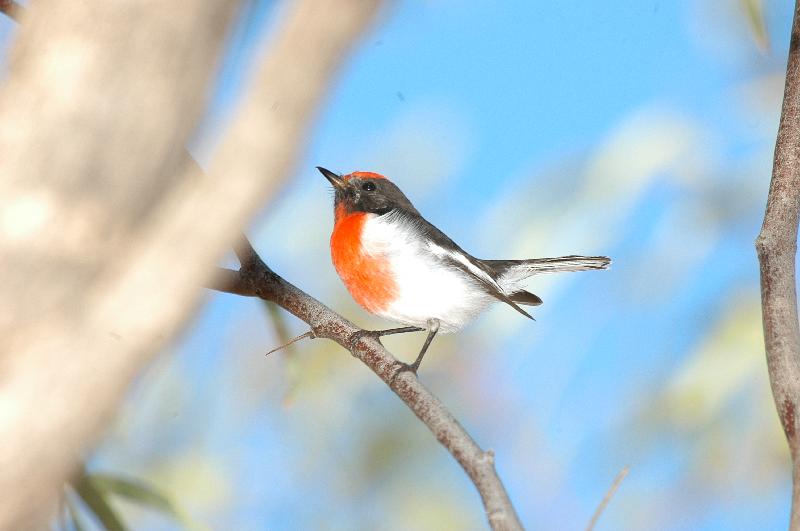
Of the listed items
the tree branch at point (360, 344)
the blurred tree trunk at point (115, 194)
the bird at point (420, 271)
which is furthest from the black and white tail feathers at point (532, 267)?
the blurred tree trunk at point (115, 194)

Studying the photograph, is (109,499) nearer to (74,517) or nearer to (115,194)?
(74,517)

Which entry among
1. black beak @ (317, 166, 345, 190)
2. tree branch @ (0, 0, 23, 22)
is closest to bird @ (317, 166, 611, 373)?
black beak @ (317, 166, 345, 190)

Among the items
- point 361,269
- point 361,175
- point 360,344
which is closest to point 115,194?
point 360,344

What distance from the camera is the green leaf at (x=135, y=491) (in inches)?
70.0

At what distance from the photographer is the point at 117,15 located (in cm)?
77

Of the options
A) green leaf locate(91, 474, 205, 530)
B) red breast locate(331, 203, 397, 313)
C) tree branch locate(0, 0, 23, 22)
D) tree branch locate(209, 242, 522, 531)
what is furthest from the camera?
red breast locate(331, 203, 397, 313)

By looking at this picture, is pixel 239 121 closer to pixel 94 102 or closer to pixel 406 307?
pixel 94 102

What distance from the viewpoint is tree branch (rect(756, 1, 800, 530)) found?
4.23ft

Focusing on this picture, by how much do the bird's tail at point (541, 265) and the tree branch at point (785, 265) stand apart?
926 millimetres

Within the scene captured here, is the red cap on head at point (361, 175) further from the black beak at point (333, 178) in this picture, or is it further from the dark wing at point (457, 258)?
the dark wing at point (457, 258)

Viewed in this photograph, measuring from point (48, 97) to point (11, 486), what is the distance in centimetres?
32

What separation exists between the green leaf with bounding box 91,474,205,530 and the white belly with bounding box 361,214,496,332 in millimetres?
794

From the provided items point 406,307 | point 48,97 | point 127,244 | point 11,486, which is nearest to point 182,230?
point 127,244

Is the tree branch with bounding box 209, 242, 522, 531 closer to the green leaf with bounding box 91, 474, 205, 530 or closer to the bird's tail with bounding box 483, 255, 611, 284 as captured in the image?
the green leaf with bounding box 91, 474, 205, 530
